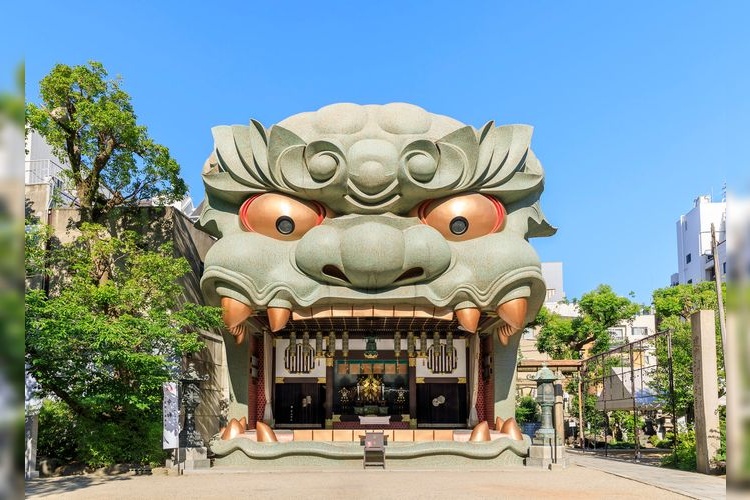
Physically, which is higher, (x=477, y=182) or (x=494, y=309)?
(x=477, y=182)

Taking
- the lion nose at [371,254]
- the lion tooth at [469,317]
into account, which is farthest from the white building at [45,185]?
the lion tooth at [469,317]

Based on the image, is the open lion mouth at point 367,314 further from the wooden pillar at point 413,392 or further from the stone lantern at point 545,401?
the wooden pillar at point 413,392

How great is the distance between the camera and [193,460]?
18.1 metres

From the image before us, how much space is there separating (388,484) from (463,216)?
7938mm

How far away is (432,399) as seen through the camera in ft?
81.7

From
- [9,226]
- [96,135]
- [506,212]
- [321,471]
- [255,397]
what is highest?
[96,135]

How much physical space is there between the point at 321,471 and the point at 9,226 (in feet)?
55.8

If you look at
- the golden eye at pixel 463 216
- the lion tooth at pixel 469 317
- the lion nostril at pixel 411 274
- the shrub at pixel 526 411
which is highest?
the golden eye at pixel 463 216

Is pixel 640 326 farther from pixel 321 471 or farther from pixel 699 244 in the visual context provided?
pixel 321 471

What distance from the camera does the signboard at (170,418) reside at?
16547 millimetres

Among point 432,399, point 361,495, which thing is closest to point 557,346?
point 432,399

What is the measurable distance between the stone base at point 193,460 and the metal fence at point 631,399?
13538 mm

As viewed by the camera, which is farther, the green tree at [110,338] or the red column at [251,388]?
the red column at [251,388]

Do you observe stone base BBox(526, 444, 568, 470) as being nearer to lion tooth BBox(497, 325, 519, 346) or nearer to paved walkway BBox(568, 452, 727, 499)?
paved walkway BBox(568, 452, 727, 499)
